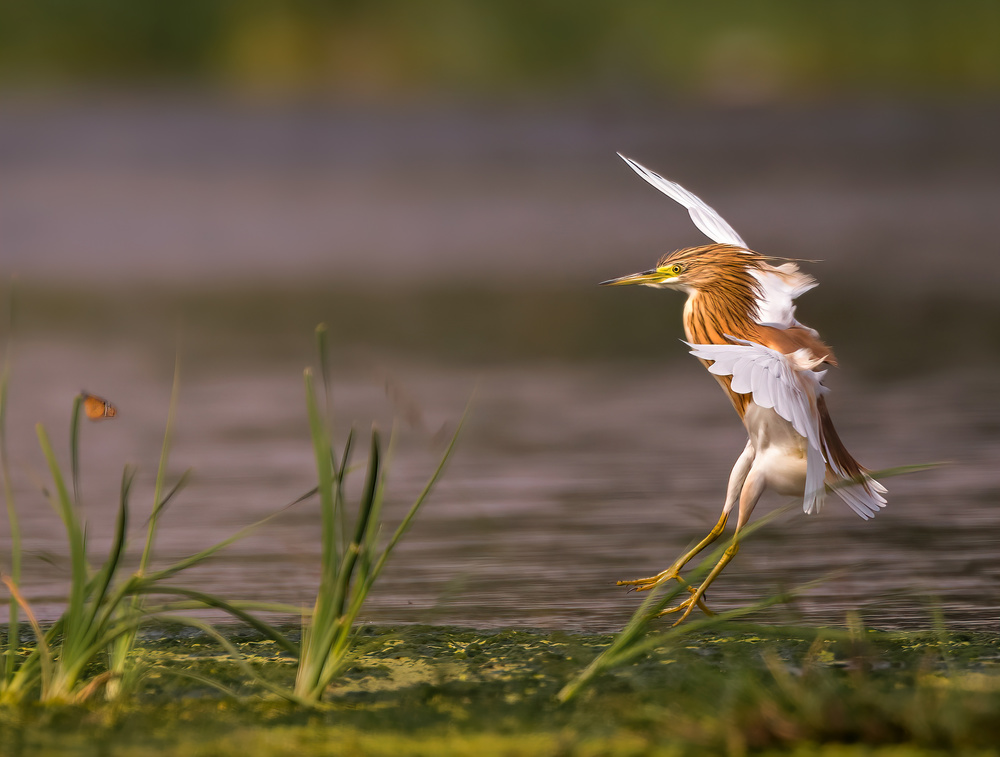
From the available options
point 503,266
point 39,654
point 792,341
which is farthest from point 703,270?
point 503,266

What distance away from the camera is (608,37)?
90.8 ft

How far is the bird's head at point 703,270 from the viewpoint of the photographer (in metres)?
3.36

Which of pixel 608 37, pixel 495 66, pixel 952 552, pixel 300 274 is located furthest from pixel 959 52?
pixel 952 552

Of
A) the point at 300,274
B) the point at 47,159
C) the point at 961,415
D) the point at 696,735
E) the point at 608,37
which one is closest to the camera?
the point at 696,735

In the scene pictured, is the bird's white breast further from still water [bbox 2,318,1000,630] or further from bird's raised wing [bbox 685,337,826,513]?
still water [bbox 2,318,1000,630]

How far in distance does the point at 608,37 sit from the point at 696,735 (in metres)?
26.0

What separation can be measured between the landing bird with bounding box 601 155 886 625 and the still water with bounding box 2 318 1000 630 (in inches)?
6.8

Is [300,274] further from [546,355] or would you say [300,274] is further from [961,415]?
[961,415]

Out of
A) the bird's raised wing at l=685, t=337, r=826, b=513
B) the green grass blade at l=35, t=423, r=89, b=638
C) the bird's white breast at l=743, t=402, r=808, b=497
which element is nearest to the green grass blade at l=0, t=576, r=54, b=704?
the green grass blade at l=35, t=423, r=89, b=638

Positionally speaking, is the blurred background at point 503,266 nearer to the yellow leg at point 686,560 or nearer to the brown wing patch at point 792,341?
the yellow leg at point 686,560

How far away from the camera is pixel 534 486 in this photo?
5.92 metres

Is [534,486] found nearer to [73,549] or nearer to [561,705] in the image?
[561,705]

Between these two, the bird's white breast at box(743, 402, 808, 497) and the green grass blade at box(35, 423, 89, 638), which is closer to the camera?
the green grass blade at box(35, 423, 89, 638)

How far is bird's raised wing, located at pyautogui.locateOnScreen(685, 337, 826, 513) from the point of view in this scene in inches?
122
